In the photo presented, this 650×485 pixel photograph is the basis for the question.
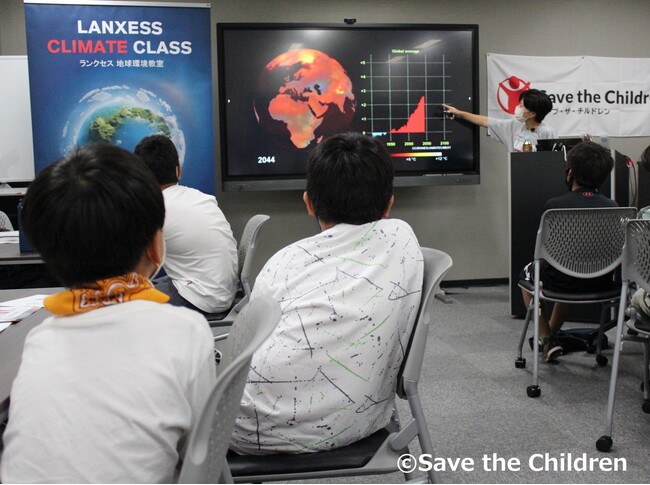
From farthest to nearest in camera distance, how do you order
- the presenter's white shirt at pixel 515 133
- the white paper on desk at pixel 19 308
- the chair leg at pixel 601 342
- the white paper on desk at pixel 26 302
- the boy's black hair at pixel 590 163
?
the presenter's white shirt at pixel 515 133
the chair leg at pixel 601 342
the boy's black hair at pixel 590 163
the white paper on desk at pixel 26 302
the white paper on desk at pixel 19 308

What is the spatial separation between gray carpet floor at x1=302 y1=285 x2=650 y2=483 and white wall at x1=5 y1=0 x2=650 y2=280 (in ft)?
5.39

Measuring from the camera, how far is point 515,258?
420 cm

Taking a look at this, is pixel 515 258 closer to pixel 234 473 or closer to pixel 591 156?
pixel 591 156

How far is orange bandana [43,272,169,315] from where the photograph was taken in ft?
2.90

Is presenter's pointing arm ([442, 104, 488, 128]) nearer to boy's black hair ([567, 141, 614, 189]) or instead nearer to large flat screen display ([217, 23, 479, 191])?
large flat screen display ([217, 23, 479, 191])

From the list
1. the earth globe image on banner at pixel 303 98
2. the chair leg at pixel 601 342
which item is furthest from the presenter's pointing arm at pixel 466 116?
the chair leg at pixel 601 342

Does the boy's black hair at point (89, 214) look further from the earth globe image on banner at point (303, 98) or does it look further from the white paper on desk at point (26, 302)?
the earth globe image on banner at point (303, 98)

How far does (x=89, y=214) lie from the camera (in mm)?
865

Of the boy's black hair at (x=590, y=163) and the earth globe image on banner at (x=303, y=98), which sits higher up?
the earth globe image on banner at (x=303, y=98)

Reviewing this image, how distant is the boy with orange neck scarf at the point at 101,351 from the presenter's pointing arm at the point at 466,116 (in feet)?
14.6

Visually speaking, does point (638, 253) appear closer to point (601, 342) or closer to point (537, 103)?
point (601, 342)

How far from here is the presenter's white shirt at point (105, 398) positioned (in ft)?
2.72

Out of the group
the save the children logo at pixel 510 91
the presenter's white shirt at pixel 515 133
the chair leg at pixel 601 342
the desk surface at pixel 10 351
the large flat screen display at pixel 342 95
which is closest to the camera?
the desk surface at pixel 10 351

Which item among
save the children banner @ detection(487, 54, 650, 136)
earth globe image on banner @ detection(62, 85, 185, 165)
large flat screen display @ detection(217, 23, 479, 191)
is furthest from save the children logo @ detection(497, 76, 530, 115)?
earth globe image on banner @ detection(62, 85, 185, 165)
